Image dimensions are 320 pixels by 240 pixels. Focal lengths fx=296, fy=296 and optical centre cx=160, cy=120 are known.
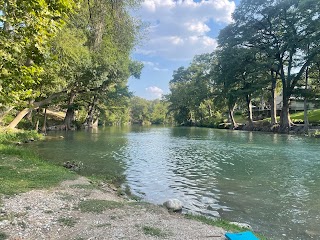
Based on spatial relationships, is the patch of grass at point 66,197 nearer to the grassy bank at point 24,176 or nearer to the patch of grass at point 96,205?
the patch of grass at point 96,205

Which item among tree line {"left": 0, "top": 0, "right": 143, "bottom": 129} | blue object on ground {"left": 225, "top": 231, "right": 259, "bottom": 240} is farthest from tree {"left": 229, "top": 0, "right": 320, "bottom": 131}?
blue object on ground {"left": 225, "top": 231, "right": 259, "bottom": 240}

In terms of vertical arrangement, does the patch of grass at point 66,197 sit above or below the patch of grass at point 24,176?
below

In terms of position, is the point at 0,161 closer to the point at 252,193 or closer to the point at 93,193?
the point at 93,193

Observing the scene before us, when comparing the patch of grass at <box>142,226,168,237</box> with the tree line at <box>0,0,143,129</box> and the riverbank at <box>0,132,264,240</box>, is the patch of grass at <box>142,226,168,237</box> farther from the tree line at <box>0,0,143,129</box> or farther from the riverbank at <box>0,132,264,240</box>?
the tree line at <box>0,0,143,129</box>

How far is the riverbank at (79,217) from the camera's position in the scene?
588cm

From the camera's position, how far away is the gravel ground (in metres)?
5.82

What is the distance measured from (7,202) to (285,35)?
43901 millimetres

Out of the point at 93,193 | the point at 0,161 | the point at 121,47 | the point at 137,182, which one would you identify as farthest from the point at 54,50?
the point at 93,193

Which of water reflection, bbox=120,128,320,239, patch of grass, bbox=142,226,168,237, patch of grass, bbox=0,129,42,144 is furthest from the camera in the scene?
patch of grass, bbox=0,129,42,144

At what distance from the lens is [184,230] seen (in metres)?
6.35

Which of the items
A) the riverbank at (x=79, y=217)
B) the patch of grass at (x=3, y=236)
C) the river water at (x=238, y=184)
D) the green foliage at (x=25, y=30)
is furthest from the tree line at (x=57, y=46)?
the river water at (x=238, y=184)

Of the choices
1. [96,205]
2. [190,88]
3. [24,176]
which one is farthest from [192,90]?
[96,205]

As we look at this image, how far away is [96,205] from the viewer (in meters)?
7.82

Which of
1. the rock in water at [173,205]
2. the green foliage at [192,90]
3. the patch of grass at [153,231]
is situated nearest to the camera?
the patch of grass at [153,231]
